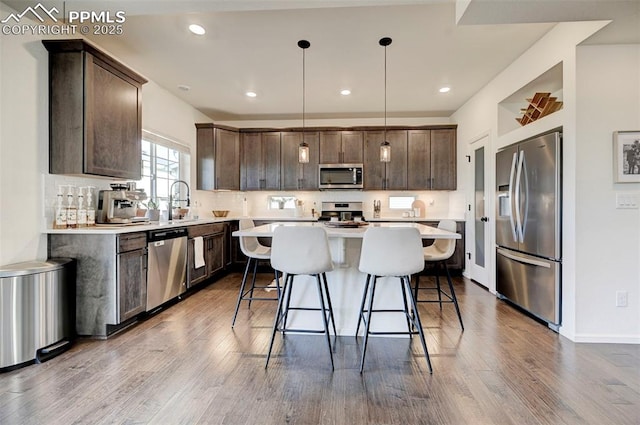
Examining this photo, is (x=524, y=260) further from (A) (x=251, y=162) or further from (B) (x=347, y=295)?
(A) (x=251, y=162)

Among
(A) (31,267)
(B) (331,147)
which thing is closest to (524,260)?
(B) (331,147)

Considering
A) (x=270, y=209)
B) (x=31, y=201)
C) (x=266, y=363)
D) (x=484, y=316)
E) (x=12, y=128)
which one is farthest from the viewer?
(x=270, y=209)

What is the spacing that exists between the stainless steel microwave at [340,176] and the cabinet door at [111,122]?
9.53ft

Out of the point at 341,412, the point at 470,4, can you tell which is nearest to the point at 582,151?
the point at 470,4

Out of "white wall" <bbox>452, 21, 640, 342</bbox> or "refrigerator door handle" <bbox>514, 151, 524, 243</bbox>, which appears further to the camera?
"refrigerator door handle" <bbox>514, 151, 524, 243</bbox>

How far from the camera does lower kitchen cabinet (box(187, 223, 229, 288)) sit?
3.92m

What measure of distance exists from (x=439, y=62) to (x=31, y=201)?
159 inches

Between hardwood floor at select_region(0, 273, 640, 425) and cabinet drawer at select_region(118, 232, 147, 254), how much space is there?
2.43 ft

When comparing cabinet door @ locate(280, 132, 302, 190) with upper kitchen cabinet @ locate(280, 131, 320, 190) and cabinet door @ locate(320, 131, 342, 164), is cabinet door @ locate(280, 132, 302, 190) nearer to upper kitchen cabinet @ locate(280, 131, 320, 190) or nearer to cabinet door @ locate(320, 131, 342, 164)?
upper kitchen cabinet @ locate(280, 131, 320, 190)

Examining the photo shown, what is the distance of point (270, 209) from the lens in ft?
19.5

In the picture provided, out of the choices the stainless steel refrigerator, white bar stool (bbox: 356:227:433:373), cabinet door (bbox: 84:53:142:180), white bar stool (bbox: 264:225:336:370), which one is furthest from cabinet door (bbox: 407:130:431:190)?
cabinet door (bbox: 84:53:142:180)

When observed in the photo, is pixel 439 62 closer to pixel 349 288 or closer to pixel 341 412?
pixel 349 288

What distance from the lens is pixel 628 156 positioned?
254cm

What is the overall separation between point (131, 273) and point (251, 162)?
127 inches
